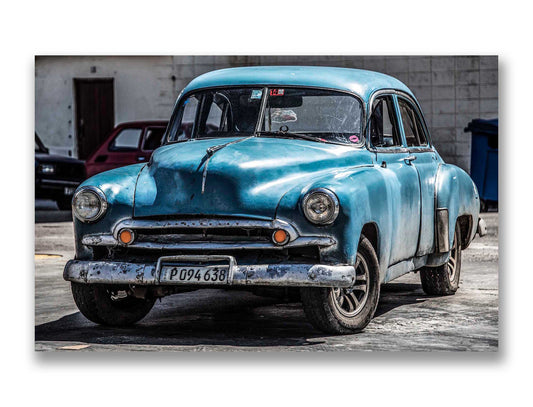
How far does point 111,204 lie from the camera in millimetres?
6977

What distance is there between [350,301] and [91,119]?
5.14 m

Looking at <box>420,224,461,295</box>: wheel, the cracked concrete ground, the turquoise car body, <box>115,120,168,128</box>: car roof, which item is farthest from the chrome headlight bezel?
<box>420,224,461,295</box>: wheel

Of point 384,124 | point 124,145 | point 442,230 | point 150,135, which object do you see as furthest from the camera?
point 124,145

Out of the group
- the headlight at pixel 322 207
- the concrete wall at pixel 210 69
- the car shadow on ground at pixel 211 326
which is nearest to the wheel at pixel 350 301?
the car shadow on ground at pixel 211 326

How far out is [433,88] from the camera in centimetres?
985

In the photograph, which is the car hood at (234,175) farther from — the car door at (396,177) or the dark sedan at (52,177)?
the dark sedan at (52,177)

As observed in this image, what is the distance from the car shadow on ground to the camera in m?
7.04

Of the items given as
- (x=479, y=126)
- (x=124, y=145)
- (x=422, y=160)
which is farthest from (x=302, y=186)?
(x=124, y=145)

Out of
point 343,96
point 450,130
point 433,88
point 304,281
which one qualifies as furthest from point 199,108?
point 450,130

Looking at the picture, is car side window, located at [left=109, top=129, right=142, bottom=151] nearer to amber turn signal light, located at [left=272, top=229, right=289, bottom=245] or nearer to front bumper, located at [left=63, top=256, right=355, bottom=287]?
front bumper, located at [left=63, top=256, right=355, bottom=287]

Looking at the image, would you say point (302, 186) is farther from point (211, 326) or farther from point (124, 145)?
point (124, 145)

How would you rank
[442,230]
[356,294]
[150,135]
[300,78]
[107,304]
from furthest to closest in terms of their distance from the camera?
[150,135] → [442,230] → [300,78] → [107,304] → [356,294]

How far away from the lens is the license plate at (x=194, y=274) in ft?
21.8

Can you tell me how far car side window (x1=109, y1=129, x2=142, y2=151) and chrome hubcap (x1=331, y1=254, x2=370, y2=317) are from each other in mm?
4844
